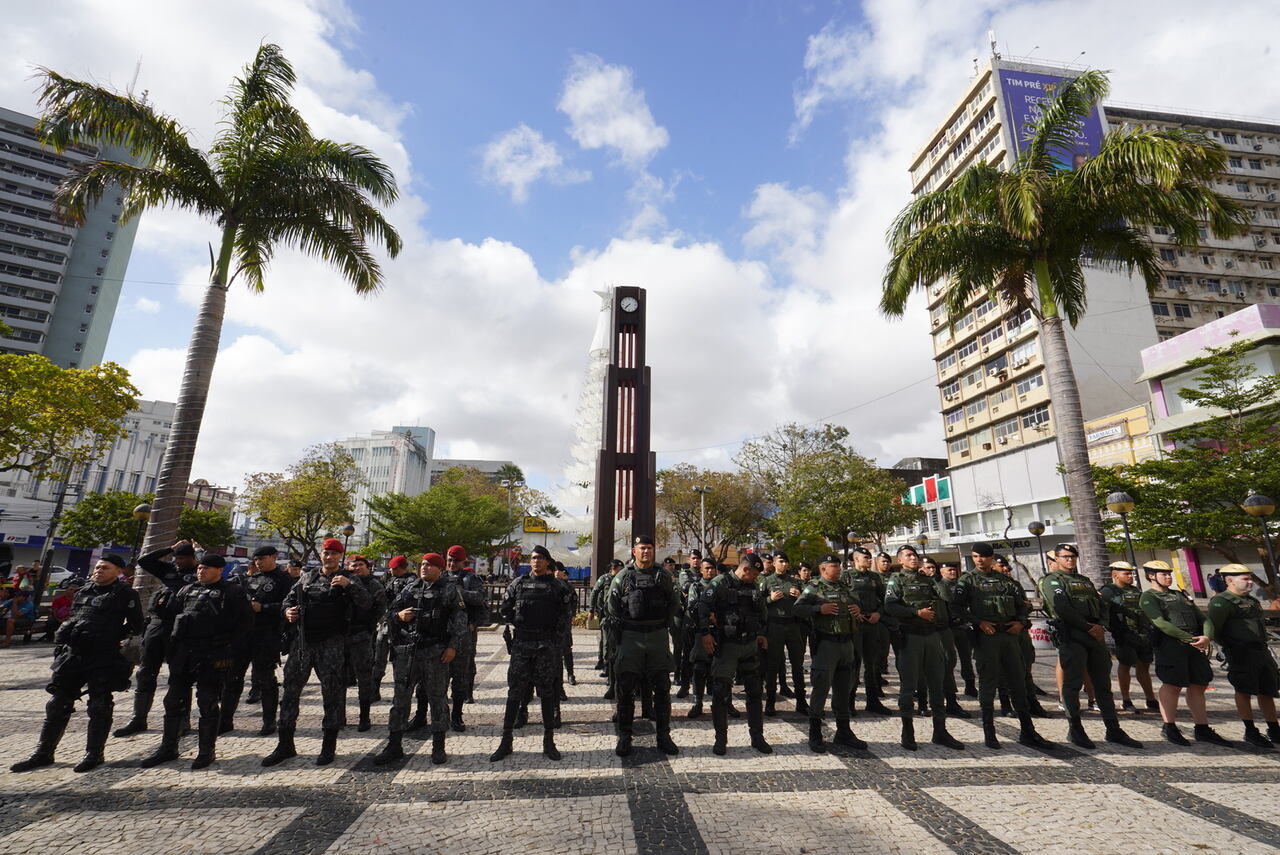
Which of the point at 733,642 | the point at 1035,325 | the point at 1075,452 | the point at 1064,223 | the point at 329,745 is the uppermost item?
the point at 1035,325

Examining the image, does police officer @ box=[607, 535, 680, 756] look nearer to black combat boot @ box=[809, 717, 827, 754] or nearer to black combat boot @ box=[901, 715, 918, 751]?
black combat boot @ box=[809, 717, 827, 754]

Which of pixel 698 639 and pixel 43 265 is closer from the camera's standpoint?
pixel 698 639

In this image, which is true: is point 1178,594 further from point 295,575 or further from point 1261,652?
point 295,575

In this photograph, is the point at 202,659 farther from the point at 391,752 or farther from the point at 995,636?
the point at 995,636

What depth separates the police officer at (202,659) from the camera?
17.6 ft

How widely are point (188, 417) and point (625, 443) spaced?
45.3 ft

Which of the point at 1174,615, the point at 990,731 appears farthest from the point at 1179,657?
the point at 990,731

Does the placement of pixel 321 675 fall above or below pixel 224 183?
below

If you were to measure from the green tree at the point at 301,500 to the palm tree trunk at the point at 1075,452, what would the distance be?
124 ft

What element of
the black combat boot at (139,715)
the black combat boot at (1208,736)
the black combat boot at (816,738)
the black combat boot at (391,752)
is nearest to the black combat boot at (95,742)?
the black combat boot at (139,715)

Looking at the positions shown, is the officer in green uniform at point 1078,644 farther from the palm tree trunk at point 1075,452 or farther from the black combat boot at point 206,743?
the black combat boot at point 206,743

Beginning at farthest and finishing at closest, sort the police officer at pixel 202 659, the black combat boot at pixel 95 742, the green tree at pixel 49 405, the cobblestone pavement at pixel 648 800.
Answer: the green tree at pixel 49 405 → the police officer at pixel 202 659 → the black combat boot at pixel 95 742 → the cobblestone pavement at pixel 648 800

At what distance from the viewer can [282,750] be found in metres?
5.47

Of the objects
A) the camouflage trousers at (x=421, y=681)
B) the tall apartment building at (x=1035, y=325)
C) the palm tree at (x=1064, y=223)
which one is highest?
the tall apartment building at (x=1035, y=325)
